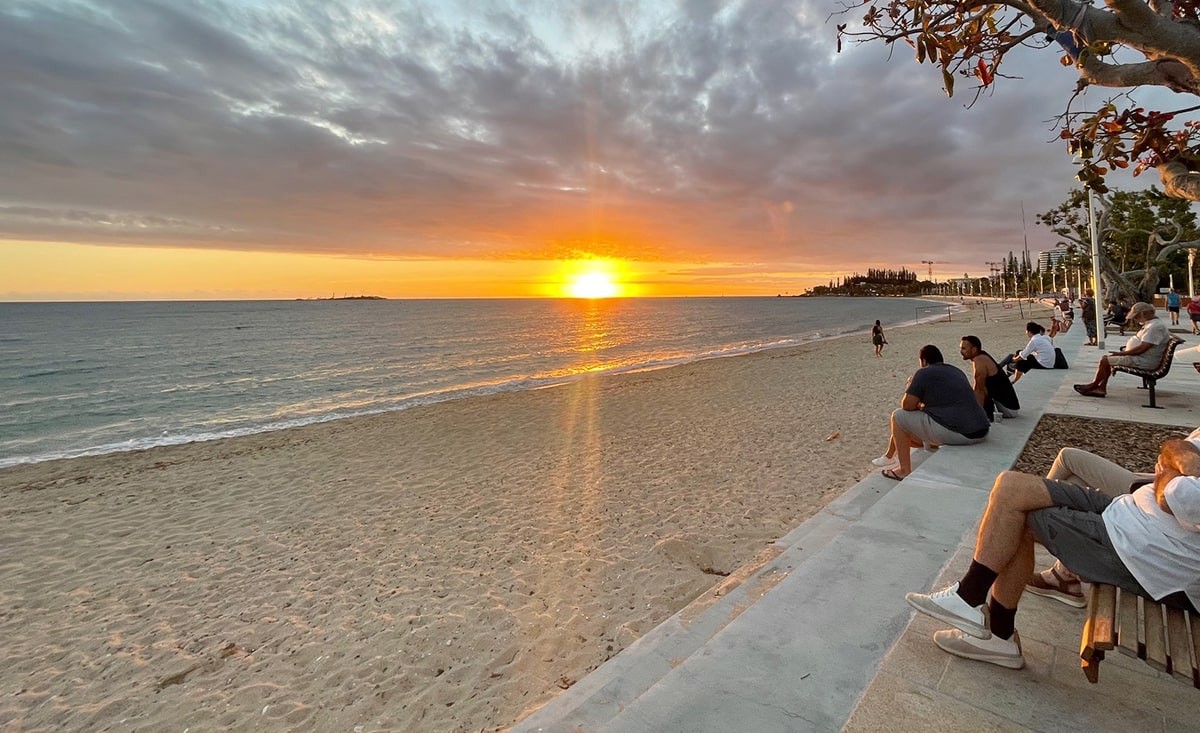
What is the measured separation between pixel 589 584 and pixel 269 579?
3.21 metres

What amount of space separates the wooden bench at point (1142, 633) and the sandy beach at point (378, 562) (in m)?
2.57

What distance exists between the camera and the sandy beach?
11.6ft

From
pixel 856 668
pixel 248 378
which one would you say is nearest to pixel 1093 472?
pixel 856 668

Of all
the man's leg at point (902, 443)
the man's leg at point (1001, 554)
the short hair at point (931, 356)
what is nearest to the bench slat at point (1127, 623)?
the man's leg at point (1001, 554)

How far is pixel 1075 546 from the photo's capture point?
2.13 m

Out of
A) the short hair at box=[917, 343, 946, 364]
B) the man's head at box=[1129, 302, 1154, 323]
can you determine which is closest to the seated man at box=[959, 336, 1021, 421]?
the short hair at box=[917, 343, 946, 364]

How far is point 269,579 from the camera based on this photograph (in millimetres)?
5113

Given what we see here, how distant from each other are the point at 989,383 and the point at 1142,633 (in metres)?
5.85

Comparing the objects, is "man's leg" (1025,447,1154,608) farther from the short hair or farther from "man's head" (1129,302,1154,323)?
"man's head" (1129,302,1154,323)

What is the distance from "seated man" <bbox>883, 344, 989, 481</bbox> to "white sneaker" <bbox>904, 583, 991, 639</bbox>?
340cm

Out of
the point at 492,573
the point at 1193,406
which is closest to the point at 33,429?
the point at 492,573

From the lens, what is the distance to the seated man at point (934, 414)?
5.55 m

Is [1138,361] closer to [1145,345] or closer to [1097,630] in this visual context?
[1145,345]

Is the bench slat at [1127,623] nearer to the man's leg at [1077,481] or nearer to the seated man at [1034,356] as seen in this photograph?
the man's leg at [1077,481]
